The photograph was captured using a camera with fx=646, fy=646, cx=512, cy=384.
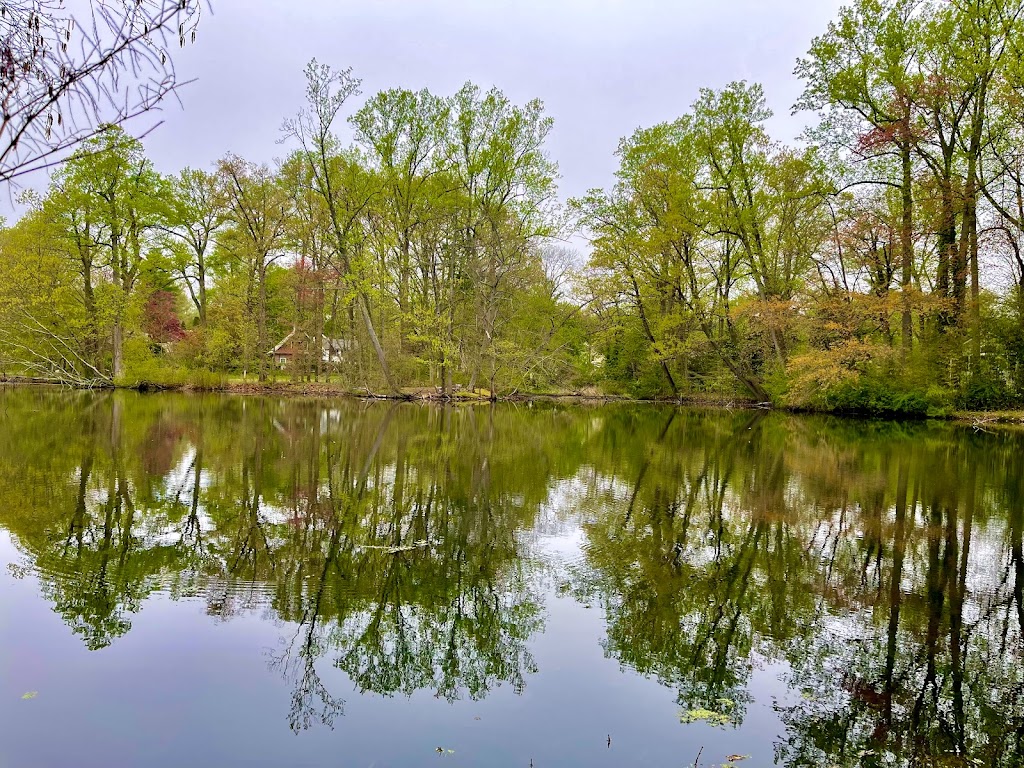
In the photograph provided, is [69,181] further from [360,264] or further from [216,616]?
[216,616]

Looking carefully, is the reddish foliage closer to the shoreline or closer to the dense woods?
the dense woods

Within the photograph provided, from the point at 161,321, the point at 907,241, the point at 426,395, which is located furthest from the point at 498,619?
the point at 161,321

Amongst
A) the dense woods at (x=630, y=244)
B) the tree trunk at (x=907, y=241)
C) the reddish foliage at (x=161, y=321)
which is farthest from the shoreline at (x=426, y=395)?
the reddish foliage at (x=161, y=321)

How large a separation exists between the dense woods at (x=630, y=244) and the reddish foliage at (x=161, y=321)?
165 cm

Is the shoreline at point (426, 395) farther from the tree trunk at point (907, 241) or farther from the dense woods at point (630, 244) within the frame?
the tree trunk at point (907, 241)

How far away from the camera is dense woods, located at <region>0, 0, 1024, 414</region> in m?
24.4

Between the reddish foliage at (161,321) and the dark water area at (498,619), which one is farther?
the reddish foliage at (161,321)

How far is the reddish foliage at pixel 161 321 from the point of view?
1762 inches

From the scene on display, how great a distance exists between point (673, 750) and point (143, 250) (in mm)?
42517

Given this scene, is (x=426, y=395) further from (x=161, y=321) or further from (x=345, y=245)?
(x=161, y=321)

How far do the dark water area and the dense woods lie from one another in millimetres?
17949

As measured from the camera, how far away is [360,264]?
1148 inches

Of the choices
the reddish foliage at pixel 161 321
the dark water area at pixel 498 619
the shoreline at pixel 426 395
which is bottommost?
the dark water area at pixel 498 619

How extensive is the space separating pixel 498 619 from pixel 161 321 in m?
48.8
